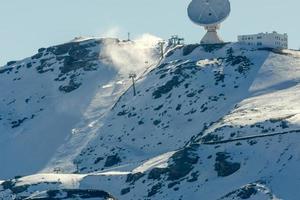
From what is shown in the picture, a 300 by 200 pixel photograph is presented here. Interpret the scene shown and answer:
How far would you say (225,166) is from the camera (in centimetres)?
19438

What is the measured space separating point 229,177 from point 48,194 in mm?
24681

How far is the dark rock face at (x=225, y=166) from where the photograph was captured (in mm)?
193250

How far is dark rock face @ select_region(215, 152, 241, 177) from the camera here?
634 feet

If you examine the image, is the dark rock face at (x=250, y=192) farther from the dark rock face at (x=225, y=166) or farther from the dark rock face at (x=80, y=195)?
the dark rock face at (x=80, y=195)

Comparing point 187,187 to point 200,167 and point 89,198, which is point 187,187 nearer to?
point 200,167

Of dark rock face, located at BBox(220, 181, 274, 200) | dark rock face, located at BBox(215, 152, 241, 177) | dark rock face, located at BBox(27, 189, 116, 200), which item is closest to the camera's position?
dark rock face, located at BBox(27, 189, 116, 200)

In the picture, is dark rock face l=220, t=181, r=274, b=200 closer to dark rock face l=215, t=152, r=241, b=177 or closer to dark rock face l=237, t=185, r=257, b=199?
dark rock face l=237, t=185, r=257, b=199

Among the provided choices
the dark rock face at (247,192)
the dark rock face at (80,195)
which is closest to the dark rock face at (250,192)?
the dark rock face at (247,192)

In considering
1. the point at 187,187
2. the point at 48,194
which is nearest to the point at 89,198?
the point at 48,194

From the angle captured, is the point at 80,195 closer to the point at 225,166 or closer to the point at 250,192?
the point at 250,192

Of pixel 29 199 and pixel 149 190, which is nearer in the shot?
pixel 29 199

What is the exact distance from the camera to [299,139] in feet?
636

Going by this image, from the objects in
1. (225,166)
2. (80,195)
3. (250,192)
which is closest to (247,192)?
(250,192)

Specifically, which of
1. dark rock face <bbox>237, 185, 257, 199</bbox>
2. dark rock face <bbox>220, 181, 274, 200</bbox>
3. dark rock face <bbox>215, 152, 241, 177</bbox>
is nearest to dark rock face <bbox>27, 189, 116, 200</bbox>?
dark rock face <bbox>220, 181, 274, 200</bbox>
